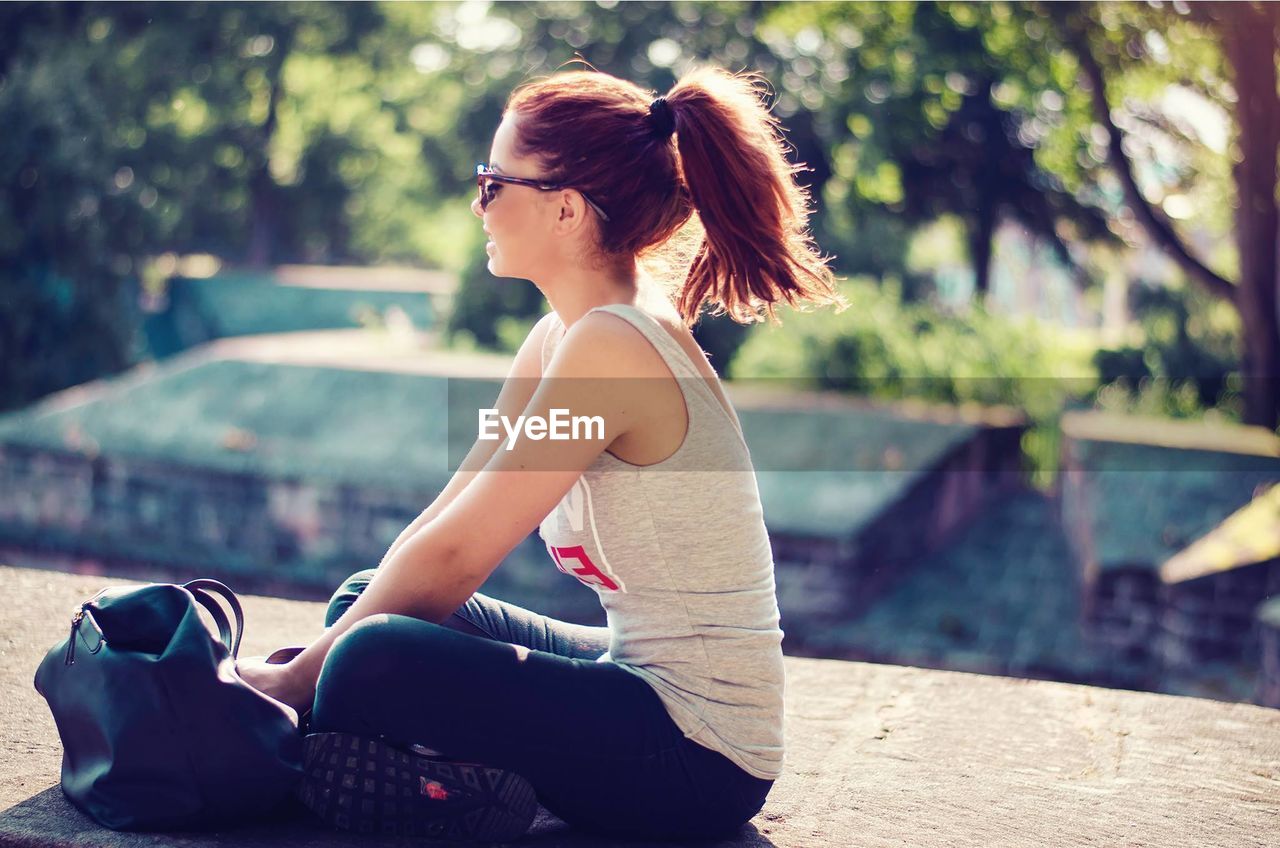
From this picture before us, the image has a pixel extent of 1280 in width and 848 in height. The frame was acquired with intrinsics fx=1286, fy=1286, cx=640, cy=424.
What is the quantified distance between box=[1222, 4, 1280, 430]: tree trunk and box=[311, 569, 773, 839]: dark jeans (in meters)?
9.12

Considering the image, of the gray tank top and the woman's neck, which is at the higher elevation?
the woman's neck

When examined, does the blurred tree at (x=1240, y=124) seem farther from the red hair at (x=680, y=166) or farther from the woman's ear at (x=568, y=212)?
the woman's ear at (x=568, y=212)

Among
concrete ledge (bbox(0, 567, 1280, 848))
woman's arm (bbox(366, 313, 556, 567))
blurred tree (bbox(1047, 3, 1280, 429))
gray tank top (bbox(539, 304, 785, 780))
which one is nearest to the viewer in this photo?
gray tank top (bbox(539, 304, 785, 780))

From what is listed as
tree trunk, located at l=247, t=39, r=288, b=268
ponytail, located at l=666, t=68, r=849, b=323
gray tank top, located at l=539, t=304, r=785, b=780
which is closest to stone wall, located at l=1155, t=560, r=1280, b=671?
ponytail, located at l=666, t=68, r=849, b=323

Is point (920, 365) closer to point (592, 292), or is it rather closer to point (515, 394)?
point (515, 394)

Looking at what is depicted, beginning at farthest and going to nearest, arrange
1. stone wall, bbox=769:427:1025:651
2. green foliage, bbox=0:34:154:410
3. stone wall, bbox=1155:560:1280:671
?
green foliage, bbox=0:34:154:410 < stone wall, bbox=769:427:1025:651 < stone wall, bbox=1155:560:1280:671

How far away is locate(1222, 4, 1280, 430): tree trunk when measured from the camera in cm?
978

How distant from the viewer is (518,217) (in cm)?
232

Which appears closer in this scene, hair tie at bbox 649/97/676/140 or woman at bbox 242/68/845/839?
woman at bbox 242/68/845/839

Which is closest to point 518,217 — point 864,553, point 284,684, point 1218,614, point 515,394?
point 515,394

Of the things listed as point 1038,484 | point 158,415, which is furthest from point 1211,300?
point 158,415

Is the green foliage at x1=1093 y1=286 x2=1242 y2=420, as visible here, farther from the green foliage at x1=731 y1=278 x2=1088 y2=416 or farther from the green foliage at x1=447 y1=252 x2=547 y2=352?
the green foliage at x1=447 y1=252 x2=547 y2=352

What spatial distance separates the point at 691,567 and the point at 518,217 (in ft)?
2.33

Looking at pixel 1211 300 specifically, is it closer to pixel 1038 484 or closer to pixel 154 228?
pixel 1038 484
